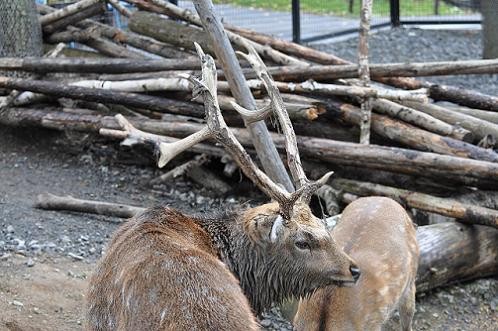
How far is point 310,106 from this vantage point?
811cm

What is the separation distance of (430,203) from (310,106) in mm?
1400

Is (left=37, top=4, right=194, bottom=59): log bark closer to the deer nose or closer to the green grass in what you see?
the green grass

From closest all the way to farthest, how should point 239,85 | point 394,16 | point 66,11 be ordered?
1. point 239,85
2. point 66,11
3. point 394,16

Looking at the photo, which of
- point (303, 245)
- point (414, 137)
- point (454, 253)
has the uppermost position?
point (303, 245)

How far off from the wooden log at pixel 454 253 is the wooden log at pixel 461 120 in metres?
1.09

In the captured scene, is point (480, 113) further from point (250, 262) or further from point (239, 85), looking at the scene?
point (250, 262)

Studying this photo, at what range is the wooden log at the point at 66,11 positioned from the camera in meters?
10.5

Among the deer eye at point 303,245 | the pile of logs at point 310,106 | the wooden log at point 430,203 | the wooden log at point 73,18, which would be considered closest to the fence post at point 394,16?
the pile of logs at point 310,106

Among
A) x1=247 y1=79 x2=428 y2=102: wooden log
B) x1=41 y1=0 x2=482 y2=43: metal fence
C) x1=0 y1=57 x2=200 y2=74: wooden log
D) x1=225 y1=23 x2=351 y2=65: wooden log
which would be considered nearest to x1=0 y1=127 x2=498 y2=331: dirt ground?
x1=0 y1=57 x2=200 y2=74: wooden log

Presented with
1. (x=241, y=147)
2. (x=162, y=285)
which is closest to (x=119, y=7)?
(x=241, y=147)

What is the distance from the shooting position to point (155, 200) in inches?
345

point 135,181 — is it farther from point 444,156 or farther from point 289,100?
point 444,156

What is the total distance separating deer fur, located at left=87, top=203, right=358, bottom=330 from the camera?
154 inches

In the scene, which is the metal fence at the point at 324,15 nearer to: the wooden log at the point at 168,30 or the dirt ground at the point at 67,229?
the wooden log at the point at 168,30
